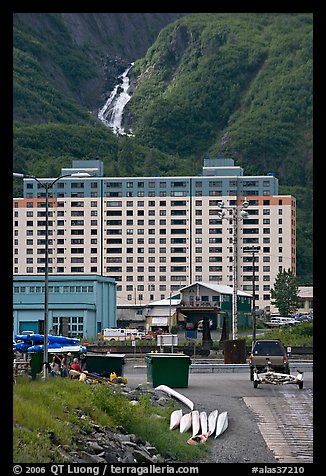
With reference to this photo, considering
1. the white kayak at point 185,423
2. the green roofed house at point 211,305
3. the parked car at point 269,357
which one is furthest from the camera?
the green roofed house at point 211,305

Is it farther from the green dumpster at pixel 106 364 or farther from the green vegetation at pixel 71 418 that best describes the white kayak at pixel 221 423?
the green dumpster at pixel 106 364

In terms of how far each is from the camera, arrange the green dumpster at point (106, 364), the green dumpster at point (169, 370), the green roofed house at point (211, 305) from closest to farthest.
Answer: the green dumpster at point (169, 370), the green dumpster at point (106, 364), the green roofed house at point (211, 305)

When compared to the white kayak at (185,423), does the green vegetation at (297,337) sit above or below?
above

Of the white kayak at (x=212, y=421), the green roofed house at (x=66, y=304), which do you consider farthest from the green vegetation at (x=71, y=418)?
the green roofed house at (x=66, y=304)

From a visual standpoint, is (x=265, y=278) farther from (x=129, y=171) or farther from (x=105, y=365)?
(x=105, y=365)

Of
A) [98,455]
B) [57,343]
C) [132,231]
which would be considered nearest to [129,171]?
[132,231]

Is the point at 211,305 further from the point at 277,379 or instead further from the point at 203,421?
the point at 203,421
